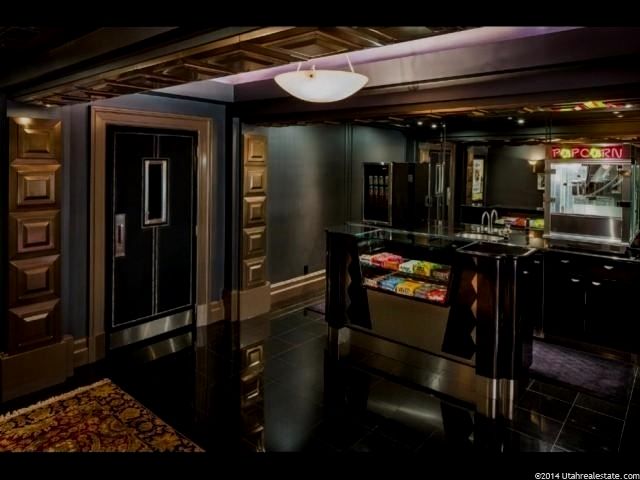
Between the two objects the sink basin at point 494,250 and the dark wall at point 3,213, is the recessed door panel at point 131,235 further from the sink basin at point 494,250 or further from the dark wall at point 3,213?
the sink basin at point 494,250

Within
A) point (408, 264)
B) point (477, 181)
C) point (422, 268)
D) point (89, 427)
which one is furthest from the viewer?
point (477, 181)

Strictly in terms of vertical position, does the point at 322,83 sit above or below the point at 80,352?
above

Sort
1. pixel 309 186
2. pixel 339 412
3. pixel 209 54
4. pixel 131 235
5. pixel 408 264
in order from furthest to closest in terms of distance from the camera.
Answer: pixel 309 186 < pixel 131 235 < pixel 408 264 < pixel 339 412 < pixel 209 54

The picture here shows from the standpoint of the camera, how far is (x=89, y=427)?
10.7 ft

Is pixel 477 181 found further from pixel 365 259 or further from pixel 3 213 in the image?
pixel 3 213

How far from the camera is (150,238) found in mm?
4992

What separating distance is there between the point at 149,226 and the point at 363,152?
4.03m

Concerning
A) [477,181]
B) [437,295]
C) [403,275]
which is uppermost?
[477,181]

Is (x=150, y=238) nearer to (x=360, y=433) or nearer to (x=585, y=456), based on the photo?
(x=360, y=433)

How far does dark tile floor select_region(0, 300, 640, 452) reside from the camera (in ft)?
10.2

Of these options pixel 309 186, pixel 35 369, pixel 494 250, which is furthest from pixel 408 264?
pixel 35 369

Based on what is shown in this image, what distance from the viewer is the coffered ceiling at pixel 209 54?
1838 millimetres

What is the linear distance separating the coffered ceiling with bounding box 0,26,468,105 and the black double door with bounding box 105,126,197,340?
137 cm

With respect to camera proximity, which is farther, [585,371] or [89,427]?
[585,371]
